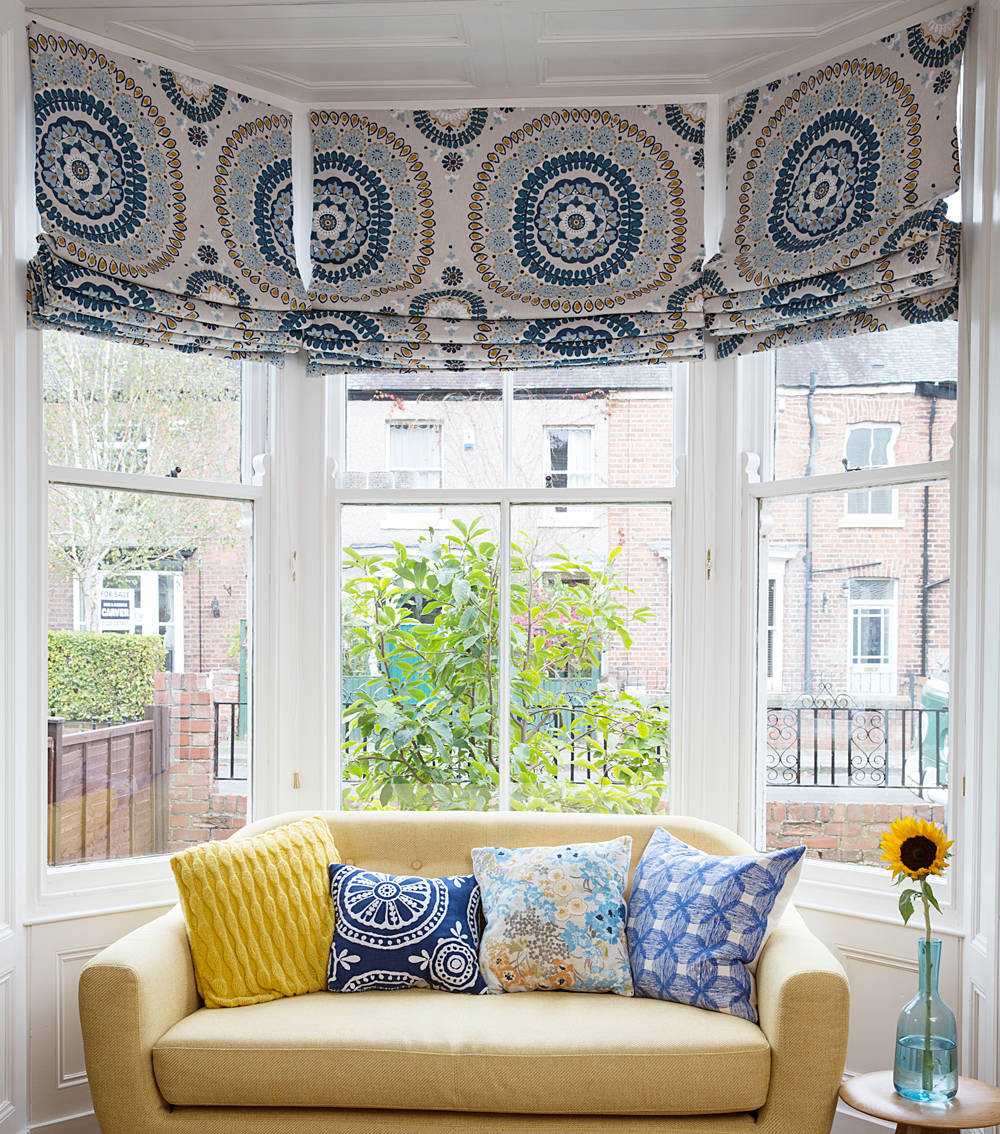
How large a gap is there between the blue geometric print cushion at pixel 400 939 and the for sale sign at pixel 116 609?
98 cm

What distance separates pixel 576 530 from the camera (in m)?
2.93

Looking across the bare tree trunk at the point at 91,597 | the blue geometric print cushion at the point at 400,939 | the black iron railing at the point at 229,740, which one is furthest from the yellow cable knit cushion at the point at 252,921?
the bare tree trunk at the point at 91,597

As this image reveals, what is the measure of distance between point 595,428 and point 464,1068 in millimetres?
1853

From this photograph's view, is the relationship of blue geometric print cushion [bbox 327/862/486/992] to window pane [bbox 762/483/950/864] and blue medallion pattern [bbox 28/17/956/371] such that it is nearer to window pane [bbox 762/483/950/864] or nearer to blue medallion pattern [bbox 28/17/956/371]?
window pane [bbox 762/483/950/864]

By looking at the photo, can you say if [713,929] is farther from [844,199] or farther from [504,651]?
[844,199]

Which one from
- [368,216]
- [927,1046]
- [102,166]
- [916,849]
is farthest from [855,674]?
[102,166]

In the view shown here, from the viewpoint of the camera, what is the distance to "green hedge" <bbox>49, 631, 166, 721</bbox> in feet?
8.34

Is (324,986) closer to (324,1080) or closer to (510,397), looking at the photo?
(324,1080)

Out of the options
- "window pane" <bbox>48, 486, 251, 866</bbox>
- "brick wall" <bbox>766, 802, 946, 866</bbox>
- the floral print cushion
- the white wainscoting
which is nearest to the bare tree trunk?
"window pane" <bbox>48, 486, 251, 866</bbox>

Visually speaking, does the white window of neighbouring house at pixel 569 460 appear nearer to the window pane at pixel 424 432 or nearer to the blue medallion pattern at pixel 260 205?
the window pane at pixel 424 432

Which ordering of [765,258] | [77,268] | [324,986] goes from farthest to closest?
[765,258] → [77,268] → [324,986]

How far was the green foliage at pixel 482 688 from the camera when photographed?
9.57 ft

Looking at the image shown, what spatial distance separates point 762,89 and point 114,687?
2.58 metres

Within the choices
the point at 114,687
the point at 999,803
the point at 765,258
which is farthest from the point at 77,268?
the point at 999,803
